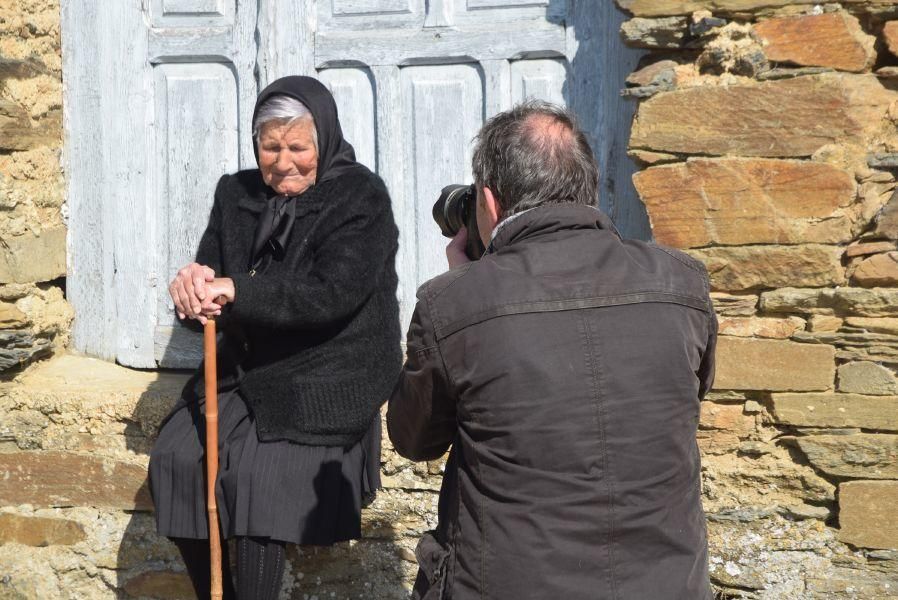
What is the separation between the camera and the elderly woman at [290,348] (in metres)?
3.01

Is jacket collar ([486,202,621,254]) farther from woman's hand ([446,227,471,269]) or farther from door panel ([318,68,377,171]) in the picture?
door panel ([318,68,377,171])

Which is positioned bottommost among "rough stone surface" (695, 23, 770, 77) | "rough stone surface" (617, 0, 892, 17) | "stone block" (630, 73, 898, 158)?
"stone block" (630, 73, 898, 158)

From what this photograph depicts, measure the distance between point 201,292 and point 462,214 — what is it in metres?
0.80

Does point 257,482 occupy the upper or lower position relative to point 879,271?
lower

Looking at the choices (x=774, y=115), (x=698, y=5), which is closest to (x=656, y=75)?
(x=698, y=5)

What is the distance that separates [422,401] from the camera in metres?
2.20

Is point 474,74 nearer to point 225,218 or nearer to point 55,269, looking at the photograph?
point 225,218

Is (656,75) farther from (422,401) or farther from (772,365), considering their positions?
(422,401)

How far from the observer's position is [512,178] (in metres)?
2.17

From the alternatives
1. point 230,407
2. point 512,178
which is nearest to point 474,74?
point 230,407

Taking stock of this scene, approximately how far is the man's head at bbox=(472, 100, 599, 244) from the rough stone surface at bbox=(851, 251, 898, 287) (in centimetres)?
131

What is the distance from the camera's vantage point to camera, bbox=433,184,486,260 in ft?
8.09

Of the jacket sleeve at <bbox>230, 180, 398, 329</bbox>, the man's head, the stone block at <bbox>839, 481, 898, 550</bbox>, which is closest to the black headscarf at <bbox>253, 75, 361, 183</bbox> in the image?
the jacket sleeve at <bbox>230, 180, 398, 329</bbox>

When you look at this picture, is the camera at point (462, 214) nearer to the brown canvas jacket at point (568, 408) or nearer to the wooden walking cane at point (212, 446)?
the brown canvas jacket at point (568, 408)
